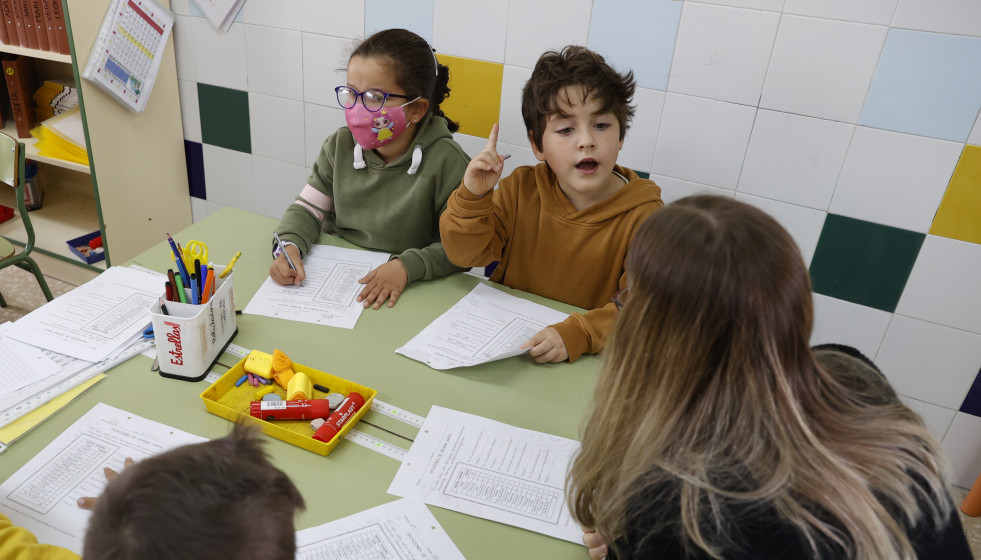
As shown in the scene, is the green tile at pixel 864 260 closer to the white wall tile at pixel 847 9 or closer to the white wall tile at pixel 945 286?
the white wall tile at pixel 945 286

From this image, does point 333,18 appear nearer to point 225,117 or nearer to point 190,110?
point 225,117

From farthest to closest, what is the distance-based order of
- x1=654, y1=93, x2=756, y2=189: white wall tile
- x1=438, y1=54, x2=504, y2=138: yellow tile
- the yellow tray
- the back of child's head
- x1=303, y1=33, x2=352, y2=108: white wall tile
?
x1=303, y1=33, x2=352, y2=108: white wall tile, x1=438, y1=54, x2=504, y2=138: yellow tile, x1=654, y1=93, x2=756, y2=189: white wall tile, the yellow tray, the back of child's head

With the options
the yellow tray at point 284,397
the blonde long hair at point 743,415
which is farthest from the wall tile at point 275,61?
the blonde long hair at point 743,415

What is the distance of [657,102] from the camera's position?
184cm

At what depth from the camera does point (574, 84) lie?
141 centimetres

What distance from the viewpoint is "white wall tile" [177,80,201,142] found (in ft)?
8.32

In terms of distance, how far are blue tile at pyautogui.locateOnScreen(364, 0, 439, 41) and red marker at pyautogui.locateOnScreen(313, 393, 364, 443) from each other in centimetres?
140

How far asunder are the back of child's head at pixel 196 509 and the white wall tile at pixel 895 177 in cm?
169

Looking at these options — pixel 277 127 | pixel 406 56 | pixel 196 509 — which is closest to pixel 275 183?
pixel 277 127

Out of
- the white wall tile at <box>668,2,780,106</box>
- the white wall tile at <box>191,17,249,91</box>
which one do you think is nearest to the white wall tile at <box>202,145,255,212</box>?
the white wall tile at <box>191,17,249,91</box>

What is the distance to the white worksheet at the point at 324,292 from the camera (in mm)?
1288

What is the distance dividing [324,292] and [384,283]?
0.43 feet

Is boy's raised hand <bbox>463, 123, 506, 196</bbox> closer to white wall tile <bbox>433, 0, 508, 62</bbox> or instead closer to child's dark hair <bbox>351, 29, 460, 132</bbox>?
child's dark hair <bbox>351, 29, 460, 132</bbox>

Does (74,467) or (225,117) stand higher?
(225,117)
